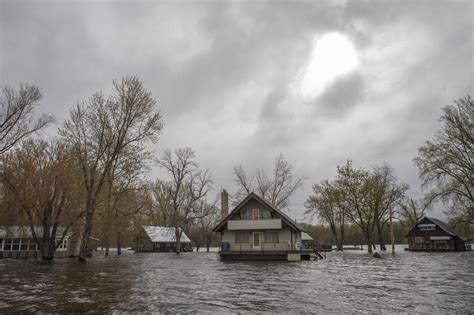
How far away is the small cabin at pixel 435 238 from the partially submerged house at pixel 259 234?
31858 millimetres

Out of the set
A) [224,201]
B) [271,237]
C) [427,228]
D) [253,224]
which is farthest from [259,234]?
[427,228]

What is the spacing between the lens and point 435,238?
58.9 m

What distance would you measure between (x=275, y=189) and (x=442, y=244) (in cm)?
2911

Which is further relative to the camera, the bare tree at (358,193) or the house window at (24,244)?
the bare tree at (358,193)

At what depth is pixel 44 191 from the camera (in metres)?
31.1

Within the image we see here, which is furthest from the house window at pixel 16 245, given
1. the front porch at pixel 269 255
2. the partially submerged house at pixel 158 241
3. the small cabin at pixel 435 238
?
the small cabin at pixel 435 238

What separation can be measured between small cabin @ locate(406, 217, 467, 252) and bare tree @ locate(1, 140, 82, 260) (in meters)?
54.4

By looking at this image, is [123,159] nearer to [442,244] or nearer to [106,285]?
[106,285]

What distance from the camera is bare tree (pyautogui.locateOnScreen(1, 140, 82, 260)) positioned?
99.1ft

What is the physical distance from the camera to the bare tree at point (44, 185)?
30203 millimetres

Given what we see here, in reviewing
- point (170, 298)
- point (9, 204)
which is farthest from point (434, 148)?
point (9, 204)

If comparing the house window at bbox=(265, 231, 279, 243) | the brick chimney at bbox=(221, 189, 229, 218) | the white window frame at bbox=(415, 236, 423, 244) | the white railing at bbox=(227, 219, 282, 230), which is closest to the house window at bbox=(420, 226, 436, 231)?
the white window frame at bbox=(415, 236, 423, 244)

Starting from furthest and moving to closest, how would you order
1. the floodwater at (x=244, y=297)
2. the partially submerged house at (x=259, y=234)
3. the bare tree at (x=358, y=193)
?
the bare tree at (x=358, y=193) < the partially submerged house at (x=259, y=234) < the floodwater at (x=244, y=297)

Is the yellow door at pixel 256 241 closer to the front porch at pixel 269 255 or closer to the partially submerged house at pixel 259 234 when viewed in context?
the partially submerged house at pixel 259 234
